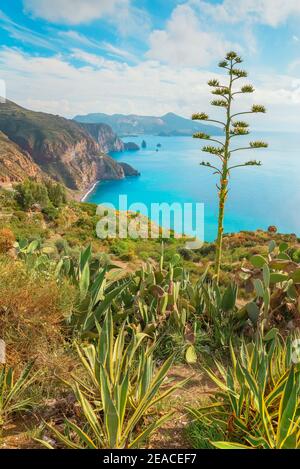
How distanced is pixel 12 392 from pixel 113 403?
2.55 ft

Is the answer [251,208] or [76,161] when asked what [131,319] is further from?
[76,161]

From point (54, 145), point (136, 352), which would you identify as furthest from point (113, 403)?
point (54, 145)

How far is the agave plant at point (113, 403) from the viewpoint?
5.94 ft

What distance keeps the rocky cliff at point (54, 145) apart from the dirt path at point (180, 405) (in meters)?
95.8

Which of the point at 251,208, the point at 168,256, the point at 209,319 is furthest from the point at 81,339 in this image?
the point at 251,208

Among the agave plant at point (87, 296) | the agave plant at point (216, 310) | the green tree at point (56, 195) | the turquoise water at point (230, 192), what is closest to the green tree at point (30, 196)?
the green tree at point (56, 195)

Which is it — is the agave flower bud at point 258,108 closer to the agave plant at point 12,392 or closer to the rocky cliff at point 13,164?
the agave plant at point 12,392

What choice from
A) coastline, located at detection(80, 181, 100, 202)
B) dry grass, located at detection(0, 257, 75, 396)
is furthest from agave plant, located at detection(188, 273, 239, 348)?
coastline, located at detection(80, 181, 100, 202)

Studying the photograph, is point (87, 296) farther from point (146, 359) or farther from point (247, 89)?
point (247, 89)

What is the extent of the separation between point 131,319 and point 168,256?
12.6 meters

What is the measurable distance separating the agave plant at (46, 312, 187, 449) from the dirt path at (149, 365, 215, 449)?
10cm

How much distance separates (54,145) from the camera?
107 metres

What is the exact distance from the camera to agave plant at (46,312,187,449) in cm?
181
